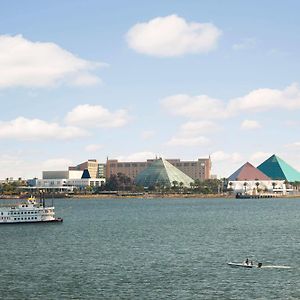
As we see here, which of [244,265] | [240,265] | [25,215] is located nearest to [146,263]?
[240,265]

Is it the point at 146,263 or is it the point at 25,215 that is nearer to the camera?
the point at 146,263

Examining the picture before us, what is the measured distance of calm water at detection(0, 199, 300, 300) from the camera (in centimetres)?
5528

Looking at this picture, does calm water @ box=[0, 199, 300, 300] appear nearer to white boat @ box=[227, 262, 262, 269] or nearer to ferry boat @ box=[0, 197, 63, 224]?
white boat @ box=[227, 262, 262, 269]

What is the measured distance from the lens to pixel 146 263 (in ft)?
231

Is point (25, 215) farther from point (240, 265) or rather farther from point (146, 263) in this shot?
point (240, 265)

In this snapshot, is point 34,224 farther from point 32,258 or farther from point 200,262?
point 200,262

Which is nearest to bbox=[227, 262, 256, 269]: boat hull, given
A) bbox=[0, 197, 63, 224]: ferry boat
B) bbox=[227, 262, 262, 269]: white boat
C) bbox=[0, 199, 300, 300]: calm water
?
bbox=[227, 262, 262, 269]: white boat

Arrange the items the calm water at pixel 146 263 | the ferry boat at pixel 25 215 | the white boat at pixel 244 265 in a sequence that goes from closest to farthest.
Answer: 1. the calm water at pixel 146 263
2. the white boat at pixel 244 265
3. the ferry boat at pixel 25 215

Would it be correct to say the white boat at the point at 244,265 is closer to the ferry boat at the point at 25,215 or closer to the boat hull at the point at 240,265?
the boat hull at the point at 240,265

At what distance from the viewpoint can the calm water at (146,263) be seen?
55.3 metres

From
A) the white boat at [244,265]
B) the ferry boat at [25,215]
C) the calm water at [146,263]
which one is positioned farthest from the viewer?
the ferry boat at [25,215]

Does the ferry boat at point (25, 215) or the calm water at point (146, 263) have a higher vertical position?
the ferry boat at point (25, 215)

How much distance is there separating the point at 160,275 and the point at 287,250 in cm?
2610

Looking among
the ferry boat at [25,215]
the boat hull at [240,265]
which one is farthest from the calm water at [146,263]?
the ferry boat at [25,215]
